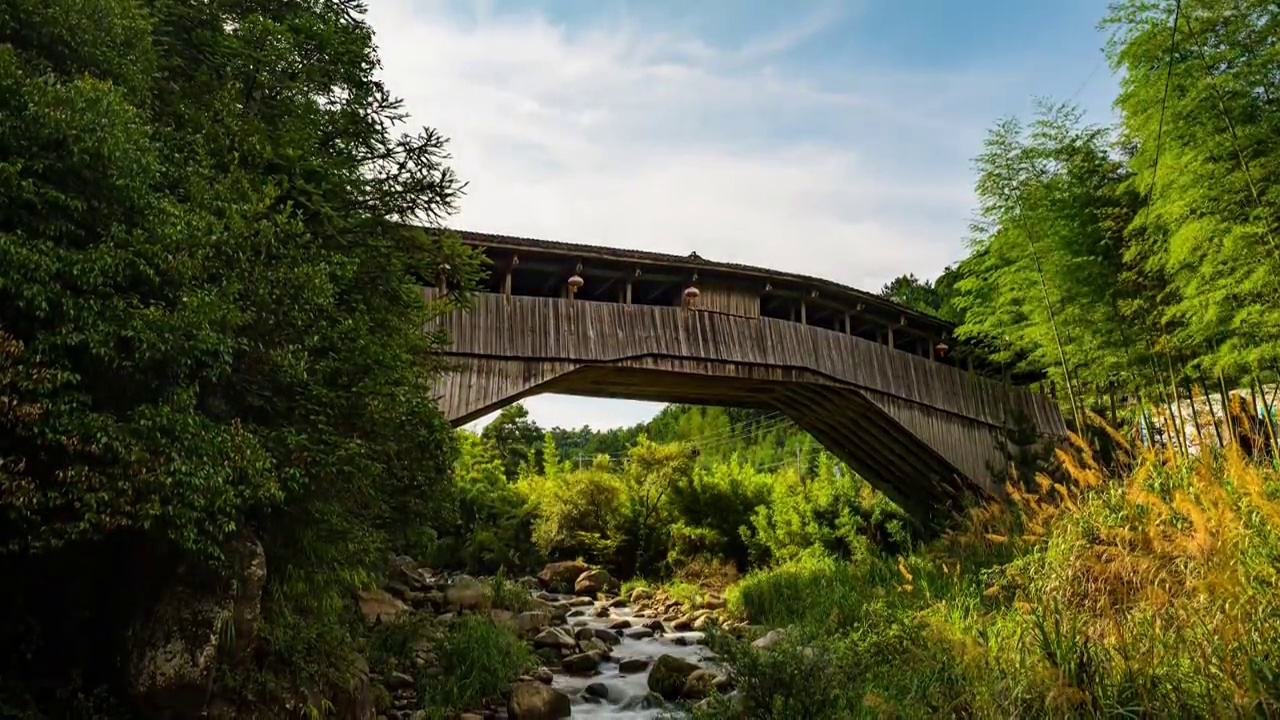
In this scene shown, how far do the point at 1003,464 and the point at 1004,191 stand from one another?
18.9 ft

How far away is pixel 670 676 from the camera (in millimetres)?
8336

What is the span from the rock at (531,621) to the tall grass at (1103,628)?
4143mm

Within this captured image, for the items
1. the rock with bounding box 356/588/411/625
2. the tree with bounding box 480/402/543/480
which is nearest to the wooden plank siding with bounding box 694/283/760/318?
the rock with bounding box 356/588/411/625

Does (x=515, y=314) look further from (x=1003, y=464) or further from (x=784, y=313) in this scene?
(x=1003, y=464)

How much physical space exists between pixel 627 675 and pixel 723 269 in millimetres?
6112

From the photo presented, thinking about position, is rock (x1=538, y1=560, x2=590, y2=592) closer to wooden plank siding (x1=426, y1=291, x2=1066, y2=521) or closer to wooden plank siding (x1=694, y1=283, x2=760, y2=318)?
wooden plank siding (x1=426, y1=291, x2=1066, y2=521)

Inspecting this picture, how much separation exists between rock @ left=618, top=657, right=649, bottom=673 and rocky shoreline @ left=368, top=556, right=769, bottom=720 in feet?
0.04

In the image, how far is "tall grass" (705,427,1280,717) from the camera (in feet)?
12.5

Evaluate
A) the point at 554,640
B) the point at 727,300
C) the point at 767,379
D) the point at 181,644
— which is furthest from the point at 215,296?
the point at 767,379

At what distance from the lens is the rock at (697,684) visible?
794cm

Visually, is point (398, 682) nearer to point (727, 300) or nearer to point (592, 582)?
point (727, 300)

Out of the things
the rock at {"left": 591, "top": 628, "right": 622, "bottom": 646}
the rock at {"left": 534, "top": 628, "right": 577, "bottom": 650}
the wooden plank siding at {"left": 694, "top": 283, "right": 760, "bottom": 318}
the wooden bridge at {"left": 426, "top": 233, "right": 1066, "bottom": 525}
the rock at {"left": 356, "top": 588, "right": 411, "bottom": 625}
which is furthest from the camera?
the wooden plank siding at {"left": 694, "top": 283, "right": 760, "bottom": 318}

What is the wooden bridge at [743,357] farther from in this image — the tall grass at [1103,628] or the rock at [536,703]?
the tall grass at [1103,628]

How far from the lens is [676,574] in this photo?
16.2 m
